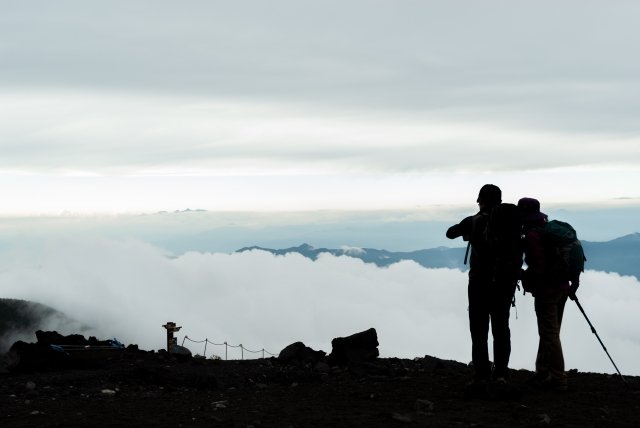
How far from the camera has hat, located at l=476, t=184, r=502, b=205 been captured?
34.5ft

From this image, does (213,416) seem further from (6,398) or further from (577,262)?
(577,262)

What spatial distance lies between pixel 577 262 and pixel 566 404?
2.16 m

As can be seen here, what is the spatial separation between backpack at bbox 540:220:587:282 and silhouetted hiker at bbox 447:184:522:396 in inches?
30.4

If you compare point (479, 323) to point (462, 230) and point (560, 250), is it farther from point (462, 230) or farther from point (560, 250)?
point (560, 250)

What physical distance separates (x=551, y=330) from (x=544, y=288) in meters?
0.65

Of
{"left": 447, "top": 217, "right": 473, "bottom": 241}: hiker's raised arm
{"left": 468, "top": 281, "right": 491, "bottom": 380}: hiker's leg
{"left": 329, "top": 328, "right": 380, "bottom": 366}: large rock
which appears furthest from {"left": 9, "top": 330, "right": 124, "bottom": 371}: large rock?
{"left": 447, "top": 217, "right": 473, "bottom": 241}: hiker's raised arm

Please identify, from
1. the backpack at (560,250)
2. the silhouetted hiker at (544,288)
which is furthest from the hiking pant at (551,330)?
the backpack at (560,250)

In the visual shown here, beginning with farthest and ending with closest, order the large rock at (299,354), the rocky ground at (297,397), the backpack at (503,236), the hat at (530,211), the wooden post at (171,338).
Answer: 1. the wooden post at (171,338)
2. the large rock at (299,354)
3. the hat at (530,211)
4. the backpack at (503,236)
5. the rocky ground at (297,397)

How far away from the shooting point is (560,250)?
1102cm

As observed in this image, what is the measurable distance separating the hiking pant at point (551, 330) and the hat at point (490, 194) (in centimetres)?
177

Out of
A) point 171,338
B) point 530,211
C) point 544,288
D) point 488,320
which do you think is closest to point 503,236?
point 530,211

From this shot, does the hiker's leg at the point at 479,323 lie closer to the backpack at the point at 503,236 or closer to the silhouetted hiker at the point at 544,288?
the backpack at the point at 503,236

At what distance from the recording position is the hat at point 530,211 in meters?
11.2

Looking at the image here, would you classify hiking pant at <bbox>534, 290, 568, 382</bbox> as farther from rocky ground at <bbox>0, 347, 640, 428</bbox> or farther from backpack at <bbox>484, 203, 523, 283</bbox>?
backpack at <bbox>484, 203, 523, 283</bbox>
